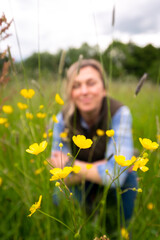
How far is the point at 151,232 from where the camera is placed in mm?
855

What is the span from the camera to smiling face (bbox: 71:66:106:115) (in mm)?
1379

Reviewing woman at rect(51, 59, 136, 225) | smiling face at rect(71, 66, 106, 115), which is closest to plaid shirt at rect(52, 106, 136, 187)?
woman at rect(51, 59, 136, 225)

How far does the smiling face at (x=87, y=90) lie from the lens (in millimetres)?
1379

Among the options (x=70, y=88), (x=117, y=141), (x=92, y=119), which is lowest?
(x=92, y=119)

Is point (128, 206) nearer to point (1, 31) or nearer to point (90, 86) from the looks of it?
point (90, 86)

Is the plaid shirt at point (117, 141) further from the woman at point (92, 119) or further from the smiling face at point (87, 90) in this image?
the smiling face at point (87, 90)

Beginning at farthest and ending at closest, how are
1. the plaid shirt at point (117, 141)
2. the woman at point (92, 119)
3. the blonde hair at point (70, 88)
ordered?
the blonde hair at point (70, 88) → the woman at point (92, 119) → the plaid shirt at point (117, 141)

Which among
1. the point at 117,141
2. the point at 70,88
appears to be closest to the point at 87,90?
the point at 70,88

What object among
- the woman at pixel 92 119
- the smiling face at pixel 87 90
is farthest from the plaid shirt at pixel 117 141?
the smiling face at pixel 87 90

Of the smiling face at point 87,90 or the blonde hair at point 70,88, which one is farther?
the blonde hair at point 70,88

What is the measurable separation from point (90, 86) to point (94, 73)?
16cm

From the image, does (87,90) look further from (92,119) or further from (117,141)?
(117,141)

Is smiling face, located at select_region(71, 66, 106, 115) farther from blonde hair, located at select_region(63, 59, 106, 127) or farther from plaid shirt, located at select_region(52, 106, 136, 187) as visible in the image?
plaid shirt, located at select_region(52, 106, 136, 187)

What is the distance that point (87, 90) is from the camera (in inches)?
54.1
